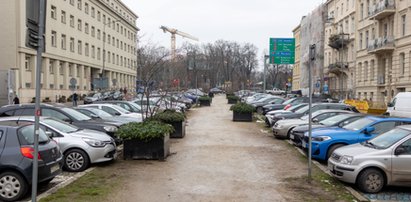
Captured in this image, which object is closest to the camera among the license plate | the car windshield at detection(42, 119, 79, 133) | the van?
the license plate

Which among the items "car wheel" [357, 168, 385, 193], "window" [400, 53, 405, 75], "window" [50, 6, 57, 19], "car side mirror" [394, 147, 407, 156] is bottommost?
"car wheel" [357, 168, 385, 193]

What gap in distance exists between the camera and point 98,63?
234ft

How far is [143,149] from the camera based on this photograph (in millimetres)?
12062

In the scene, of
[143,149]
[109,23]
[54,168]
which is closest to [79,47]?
[109,23]

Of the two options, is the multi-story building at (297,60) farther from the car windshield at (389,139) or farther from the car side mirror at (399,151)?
the car side mirror at (399,151)

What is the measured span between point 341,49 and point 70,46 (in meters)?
35.4

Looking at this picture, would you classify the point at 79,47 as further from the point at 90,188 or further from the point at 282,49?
the point at 90,188

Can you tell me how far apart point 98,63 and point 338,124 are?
61.0 meters

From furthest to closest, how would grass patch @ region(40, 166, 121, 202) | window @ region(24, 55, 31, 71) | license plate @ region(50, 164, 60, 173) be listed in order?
window @ region(24, 55, 31, 71) < license plate @ region(50, 164, 60, 173) < grass patch @ region(40, 166, 121, 202)

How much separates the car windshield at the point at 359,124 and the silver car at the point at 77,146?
22.4 ft

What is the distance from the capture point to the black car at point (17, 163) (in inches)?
297

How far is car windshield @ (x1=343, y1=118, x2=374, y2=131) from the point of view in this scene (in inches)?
490

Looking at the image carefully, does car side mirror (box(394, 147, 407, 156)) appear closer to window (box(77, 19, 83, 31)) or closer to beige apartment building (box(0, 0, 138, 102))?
beige apartment building (box(0, 0, 138, 102))

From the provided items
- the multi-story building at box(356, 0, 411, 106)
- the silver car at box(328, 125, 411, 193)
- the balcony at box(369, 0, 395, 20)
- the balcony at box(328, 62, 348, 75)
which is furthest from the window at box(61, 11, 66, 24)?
the silver car at box(328, 125, 411, 193)
